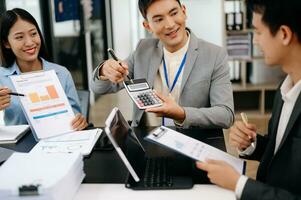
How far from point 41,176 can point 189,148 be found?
1.44 feet

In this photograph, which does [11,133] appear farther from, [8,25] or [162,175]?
[162,175]

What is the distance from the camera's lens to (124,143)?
46.1 inches

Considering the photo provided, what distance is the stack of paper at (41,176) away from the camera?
0.94 m

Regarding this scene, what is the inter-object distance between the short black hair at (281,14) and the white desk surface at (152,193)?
469mm

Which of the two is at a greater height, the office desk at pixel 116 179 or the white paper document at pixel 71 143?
the white paper document at pixel 71 143

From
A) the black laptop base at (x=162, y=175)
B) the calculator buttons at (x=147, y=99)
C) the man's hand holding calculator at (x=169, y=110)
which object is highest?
the calculator buttons at (x=147, y=99)

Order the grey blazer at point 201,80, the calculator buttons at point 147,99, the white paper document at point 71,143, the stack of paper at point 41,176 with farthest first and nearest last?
the grey blazer at point 201,80, the calculator buttons at point 147,99, the white paper document at point 71,143, the stack of paper at point 41,176

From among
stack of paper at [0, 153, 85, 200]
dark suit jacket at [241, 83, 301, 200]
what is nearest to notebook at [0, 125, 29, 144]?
stack of paper at [0, 153, 85, 200]

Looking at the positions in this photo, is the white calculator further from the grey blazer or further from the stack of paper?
the stack of paper

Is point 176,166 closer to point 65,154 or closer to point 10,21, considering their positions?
point 65,154

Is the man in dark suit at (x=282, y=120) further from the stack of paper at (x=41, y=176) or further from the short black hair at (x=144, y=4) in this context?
the short black hair at (x=144, y=4)

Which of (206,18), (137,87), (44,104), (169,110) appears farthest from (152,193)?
(206,18)

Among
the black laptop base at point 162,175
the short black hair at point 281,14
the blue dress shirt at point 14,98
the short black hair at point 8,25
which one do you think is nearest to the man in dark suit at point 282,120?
the short black hair at point 281,14

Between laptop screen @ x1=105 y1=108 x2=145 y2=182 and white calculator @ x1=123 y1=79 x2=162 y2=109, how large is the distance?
15cm
